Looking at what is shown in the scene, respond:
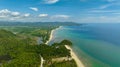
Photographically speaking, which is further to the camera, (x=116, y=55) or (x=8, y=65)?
(x=116, y=55)

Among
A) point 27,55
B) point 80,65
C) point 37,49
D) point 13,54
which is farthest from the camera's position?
point 37,49

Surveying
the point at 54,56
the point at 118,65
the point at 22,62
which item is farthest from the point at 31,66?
the point at 118,65

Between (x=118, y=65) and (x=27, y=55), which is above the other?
(x=27, y=55)

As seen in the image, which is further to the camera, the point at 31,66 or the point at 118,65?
the point at 118,65

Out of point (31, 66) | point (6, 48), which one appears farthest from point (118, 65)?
point (6, 48)

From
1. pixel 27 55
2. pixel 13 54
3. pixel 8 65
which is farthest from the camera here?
pixel 13 54

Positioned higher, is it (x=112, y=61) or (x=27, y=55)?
(x=27, y=55)

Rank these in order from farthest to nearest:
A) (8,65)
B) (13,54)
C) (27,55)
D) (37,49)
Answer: (37,49)
(13,54)
(27,55)
(8,65)

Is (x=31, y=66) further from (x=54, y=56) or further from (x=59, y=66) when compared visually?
(x=54, y=56)

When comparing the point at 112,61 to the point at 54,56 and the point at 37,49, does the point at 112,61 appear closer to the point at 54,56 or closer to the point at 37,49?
the point at 54,56
